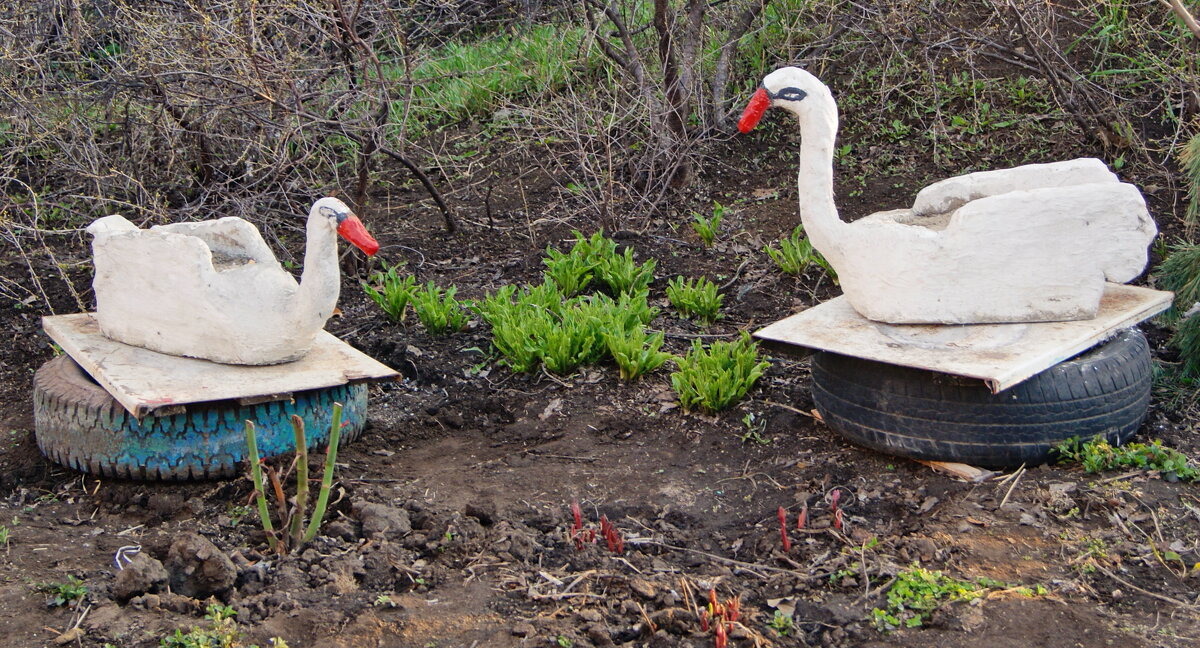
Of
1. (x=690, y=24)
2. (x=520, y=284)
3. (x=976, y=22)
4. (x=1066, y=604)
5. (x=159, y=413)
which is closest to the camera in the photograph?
(x=1066, y=604)

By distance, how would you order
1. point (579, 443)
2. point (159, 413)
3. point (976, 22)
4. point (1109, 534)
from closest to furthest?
1. point (1109, 534)
2. point (159, 413)
3. point (579, 443)
4. point (976, 22)

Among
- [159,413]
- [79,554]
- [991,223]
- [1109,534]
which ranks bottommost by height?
[1109,534]

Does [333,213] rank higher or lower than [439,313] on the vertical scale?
higher

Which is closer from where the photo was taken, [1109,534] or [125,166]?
[1109,534]

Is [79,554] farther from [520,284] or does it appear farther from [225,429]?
[520,284]

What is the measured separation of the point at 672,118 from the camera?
7.70 meters

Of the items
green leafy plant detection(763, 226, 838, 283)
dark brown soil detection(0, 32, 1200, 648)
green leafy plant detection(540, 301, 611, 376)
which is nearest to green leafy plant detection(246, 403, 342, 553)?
dark brown soil detection(0, 32, 1200, 648)

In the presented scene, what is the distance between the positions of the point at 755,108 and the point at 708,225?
2203 mm

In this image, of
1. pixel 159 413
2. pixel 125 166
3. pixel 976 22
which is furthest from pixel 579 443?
pixel 976 22

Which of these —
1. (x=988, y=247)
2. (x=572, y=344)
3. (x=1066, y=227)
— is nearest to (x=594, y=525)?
(x=572, y=344)

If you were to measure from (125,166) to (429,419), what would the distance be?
3.21 metres

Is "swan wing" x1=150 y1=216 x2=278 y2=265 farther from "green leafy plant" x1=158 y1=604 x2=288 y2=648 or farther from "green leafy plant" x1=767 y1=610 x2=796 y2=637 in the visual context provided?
"green leafy plant" x1=767 y1=610 x2=796 y2=637

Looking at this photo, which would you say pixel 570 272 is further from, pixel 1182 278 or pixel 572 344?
pixel 1182 278

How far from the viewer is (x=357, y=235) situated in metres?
4.57
